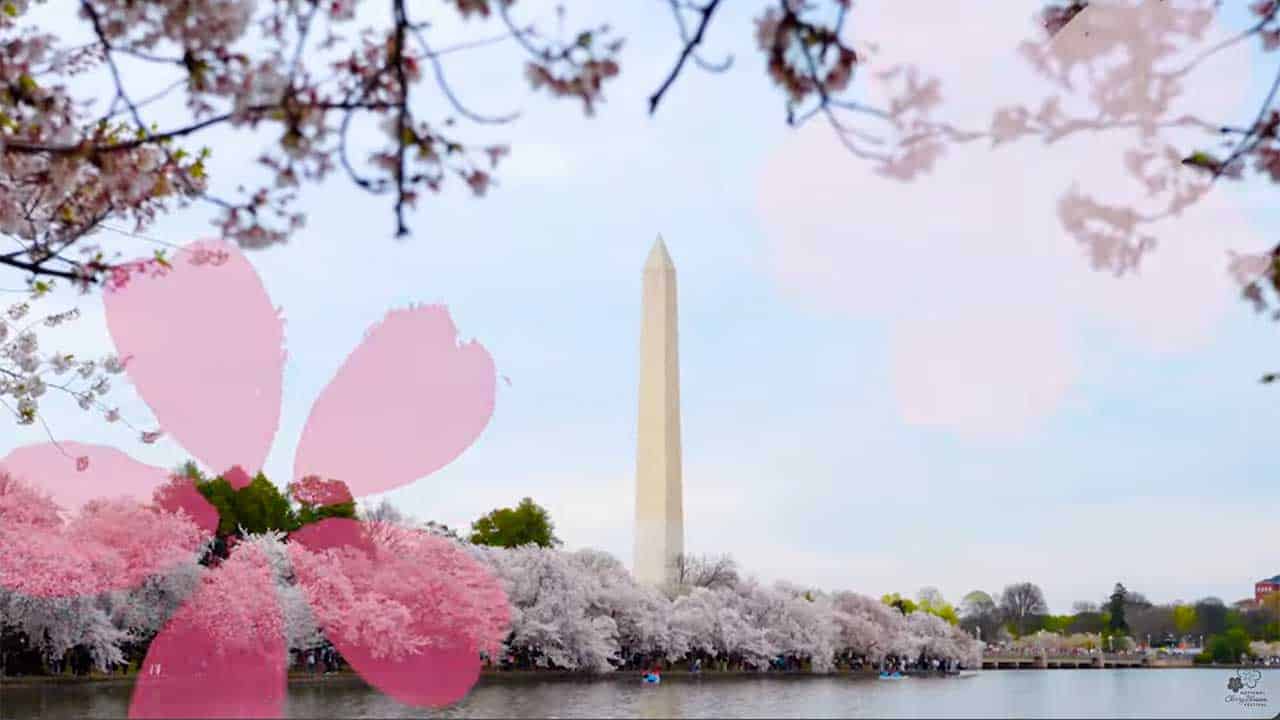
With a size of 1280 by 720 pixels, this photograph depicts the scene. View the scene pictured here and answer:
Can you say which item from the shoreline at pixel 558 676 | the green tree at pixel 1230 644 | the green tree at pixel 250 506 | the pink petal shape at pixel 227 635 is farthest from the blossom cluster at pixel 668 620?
the green tree at pixel 1230 644

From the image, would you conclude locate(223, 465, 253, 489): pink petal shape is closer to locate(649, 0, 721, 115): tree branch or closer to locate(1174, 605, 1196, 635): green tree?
locate(1174, 605, 1196, 635): green tree

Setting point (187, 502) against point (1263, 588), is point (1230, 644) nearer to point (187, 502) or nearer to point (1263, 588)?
point (1263, 588)

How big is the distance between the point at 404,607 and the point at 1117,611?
12.3 meters

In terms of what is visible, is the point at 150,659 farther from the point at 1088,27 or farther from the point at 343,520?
the point at 1088,27

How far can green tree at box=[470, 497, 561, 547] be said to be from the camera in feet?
141

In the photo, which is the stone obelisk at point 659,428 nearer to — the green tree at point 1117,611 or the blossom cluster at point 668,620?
the blossom cluster at point 668,620

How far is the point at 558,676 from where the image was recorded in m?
27.1

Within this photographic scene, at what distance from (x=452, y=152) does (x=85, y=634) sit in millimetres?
20250

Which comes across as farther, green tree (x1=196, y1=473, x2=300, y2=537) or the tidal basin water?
green tree (x1=196, y1=473, x2=300, y2=537)

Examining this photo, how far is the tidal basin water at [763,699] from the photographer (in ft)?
51.4

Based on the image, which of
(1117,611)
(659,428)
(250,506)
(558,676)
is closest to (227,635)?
(558,676)

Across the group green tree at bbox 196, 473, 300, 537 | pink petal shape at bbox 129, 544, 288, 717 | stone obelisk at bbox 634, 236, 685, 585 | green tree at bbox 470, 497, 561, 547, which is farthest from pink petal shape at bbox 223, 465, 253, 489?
green tree at bbox 470, 497, 561, 547

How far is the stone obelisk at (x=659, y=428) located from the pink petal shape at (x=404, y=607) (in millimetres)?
6376

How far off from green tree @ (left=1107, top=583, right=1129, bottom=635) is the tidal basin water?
1091 mm
